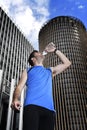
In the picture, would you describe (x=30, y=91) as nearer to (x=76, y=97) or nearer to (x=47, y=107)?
(x=47, y=107)

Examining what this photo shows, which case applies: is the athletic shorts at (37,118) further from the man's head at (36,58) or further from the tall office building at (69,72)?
the tall office building at (69,72)

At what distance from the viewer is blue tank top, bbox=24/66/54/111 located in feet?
11.3

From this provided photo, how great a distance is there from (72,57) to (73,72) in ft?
36.0

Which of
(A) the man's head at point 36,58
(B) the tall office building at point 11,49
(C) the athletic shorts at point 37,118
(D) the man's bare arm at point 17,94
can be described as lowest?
(C) the athletic shorts at point 37,118

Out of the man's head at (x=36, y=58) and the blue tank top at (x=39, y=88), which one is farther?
the man's head at (x=36, y=58)

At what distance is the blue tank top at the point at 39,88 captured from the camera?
11.3ft

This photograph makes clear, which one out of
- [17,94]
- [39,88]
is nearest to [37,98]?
[39,88]

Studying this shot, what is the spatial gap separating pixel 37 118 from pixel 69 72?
354 ft

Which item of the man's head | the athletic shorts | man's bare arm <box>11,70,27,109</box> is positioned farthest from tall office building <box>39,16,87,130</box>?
the athletic shorts

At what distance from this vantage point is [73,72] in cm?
11056

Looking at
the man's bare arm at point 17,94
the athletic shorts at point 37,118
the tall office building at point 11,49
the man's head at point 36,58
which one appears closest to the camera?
the athletic shorts at point 37,118

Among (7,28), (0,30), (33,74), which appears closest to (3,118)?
(33,74)

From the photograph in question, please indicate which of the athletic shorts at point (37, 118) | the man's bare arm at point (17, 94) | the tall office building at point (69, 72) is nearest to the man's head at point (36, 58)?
the man's bare arm at point (17, 94)

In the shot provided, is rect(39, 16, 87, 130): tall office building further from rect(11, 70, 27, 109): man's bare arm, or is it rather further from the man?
rect(11, 70, 27, 109): man's bare arm
